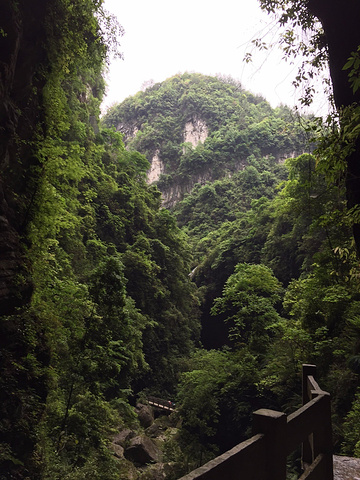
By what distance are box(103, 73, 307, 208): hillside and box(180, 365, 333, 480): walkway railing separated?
47461 millimetres

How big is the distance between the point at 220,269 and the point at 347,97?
2550 centimetres

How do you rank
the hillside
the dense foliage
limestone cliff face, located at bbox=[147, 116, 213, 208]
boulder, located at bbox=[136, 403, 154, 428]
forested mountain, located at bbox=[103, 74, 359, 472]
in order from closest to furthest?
the dense foliage → forested mountain, located at bbox=[103, 74, 359, 472] → boulder, located at bbox=[136, 403, 154, 428] → limestone cliff face, located at bbox=[147, 116, 213, 208] → the hillside

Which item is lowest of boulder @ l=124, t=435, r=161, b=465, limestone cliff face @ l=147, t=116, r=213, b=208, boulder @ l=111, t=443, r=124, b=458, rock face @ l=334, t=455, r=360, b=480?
boulder @ l=124, t=435, r=161, b=465

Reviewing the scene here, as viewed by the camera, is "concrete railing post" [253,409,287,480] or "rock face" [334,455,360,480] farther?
"rock face" [334,455,360,480]

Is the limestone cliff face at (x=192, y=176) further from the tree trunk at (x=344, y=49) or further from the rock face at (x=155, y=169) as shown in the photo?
the tree trunk at (x=344, y=49)

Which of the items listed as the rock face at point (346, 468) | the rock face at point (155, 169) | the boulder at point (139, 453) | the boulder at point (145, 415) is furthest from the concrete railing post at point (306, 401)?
the rock face at point (155, 169)

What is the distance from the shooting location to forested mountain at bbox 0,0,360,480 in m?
5.81

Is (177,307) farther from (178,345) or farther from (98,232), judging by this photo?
(98,232)

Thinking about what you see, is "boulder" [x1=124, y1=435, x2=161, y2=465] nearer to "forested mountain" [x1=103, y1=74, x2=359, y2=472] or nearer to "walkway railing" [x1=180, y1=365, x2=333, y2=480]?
"forested mountain" [x1=103, y1=74, x2=359, y2=472]

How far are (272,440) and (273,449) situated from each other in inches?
1.7

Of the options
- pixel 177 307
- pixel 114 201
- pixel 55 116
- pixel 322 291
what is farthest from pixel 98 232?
pixel 322 291

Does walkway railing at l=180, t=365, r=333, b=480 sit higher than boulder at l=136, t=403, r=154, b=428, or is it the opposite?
walkway railing at l=180, t=365, r=333, b=480

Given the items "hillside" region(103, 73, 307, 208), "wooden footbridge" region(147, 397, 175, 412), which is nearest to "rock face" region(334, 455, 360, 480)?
"wooden footbridge" region(147, 397, 175, 412)

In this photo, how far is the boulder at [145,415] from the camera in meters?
14.6
